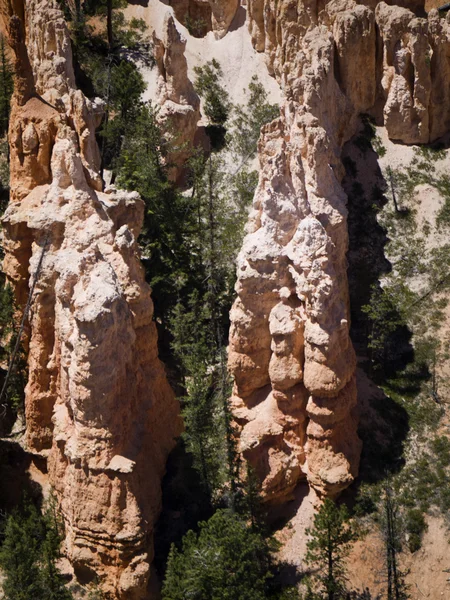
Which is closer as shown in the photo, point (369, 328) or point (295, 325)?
point (295, 325)

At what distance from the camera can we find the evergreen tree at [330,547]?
3397 centimetres

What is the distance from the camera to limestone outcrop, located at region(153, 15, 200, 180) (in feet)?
169

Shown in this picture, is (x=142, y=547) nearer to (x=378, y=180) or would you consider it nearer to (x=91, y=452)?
(x=91, y=452)

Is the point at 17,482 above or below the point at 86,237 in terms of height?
below

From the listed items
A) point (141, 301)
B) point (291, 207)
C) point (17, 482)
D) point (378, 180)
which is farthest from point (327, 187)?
point (17, 482)

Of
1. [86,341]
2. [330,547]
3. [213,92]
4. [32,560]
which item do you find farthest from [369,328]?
[213,92]

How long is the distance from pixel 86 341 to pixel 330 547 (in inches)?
464

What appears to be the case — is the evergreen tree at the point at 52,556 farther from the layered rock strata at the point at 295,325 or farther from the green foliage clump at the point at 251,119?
the green foliage clump at the point at 251,119

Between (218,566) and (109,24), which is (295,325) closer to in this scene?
(218,566)

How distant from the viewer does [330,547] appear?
33844 millimetres

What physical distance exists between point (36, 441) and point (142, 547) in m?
7.12

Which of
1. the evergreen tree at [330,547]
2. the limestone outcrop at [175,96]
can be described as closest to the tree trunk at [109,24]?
the limestone outcrop at [175,96]

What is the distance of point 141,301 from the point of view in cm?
3575

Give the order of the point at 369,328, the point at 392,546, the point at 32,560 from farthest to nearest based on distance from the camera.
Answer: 1. the point at 369,328
2. the point at 392,546
3. the point at 32,560
